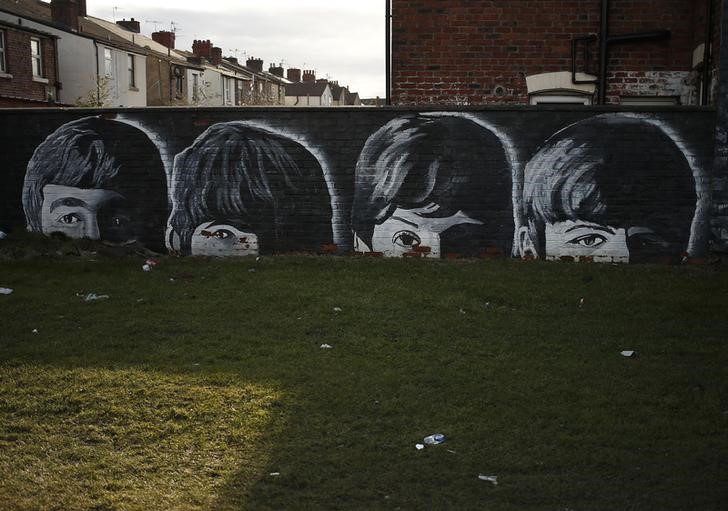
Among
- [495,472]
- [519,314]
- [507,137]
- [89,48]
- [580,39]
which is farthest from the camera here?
[89,48]

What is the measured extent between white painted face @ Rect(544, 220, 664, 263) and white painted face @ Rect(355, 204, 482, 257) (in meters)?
1.06

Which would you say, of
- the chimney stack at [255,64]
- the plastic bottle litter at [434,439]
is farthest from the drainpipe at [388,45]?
the chimney stack at [255,64]

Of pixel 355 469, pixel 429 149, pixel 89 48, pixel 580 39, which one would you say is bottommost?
pixel 355 469

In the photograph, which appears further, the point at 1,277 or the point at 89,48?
the point at 89,48

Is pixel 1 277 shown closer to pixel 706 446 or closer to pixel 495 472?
pixel 495 472

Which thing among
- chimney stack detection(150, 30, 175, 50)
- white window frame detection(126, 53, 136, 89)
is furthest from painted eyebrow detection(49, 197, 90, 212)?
chimney stack detection(150, 30, 175, 50)

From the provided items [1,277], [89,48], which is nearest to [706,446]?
[1,277]

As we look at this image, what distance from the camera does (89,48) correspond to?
108 feet

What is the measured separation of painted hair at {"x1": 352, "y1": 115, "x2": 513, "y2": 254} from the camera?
31.4 feet

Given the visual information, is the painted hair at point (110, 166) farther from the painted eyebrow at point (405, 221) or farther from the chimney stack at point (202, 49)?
the chimney stack at point (202, 49)

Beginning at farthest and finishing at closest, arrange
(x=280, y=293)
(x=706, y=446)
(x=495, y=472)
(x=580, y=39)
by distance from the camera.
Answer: (x=580, y=39) < (x=280, y=293) < (x=706, y=446) < (x=495, y=472)

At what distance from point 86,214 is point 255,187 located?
8.38ft

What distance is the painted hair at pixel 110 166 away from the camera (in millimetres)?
10180

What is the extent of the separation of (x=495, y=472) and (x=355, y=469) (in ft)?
2.42
